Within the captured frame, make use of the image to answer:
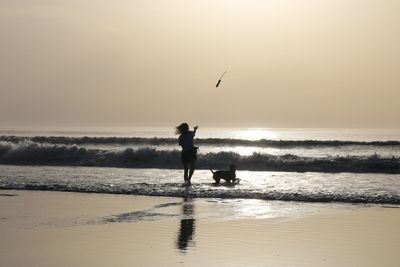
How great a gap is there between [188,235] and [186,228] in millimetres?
681

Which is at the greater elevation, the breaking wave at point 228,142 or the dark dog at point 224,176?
the breaking wave at point 228,142

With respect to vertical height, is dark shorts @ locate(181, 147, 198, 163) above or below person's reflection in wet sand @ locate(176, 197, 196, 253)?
above

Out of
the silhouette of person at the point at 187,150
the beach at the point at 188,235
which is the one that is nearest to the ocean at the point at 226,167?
the silhouette of person at the point at 187,150

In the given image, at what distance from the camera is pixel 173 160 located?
3128 centimetres

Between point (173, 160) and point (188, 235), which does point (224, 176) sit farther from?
point (173, 160)

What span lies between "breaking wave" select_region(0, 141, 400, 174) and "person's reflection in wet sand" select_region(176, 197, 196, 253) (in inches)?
554

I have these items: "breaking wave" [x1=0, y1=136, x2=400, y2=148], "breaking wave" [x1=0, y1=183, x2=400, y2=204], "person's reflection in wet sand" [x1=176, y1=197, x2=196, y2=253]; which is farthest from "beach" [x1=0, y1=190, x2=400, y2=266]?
"breaking wave" [x1=0, y1=136, x2=400, y2=148]

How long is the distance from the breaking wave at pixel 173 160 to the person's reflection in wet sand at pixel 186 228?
14.1 meters

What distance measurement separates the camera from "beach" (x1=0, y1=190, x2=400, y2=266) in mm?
8125

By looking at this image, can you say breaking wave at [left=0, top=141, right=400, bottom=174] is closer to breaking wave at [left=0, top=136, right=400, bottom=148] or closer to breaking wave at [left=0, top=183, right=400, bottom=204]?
breaking wave at [left=0, top=183, right=400, bottom=204]

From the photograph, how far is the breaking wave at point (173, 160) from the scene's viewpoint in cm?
2719

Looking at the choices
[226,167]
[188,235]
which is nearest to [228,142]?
[226,167]

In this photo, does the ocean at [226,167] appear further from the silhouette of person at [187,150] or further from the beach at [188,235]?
the beach at [188,235]

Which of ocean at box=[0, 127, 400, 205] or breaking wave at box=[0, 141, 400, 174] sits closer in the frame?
ocean at box=[0, 127, 400, 205]
